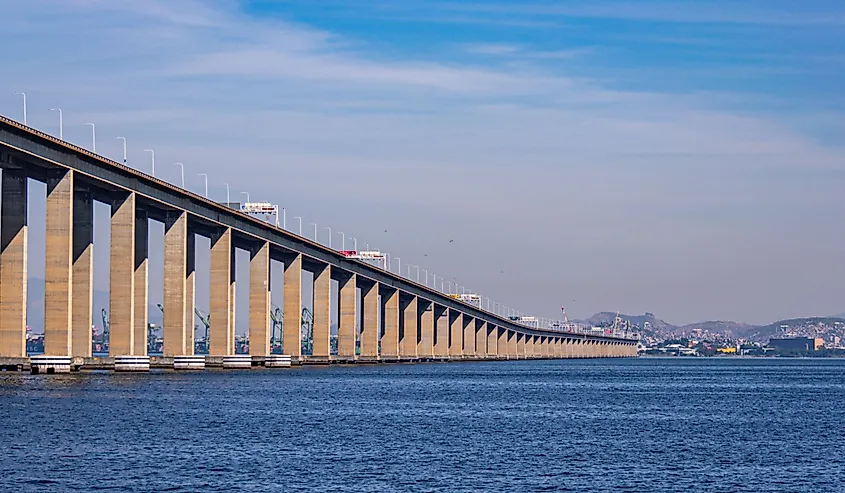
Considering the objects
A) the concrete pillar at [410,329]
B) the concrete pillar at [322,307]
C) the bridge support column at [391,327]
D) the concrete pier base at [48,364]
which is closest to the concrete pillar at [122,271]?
the concrete pier base at [48,364]

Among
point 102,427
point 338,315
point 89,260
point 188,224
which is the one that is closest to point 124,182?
point 89,260

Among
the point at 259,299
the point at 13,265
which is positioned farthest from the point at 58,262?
the point at 259,299

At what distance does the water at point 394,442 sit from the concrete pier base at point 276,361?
160 feet

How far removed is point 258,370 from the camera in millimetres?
125625

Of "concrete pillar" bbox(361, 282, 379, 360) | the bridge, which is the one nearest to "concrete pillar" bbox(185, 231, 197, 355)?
the bridge

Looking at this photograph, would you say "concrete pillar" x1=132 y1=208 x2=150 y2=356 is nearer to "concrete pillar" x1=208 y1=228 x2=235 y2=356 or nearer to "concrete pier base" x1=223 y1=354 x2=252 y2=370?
"concrete pillar" x1=208 y1=228 x2=235 y2=356

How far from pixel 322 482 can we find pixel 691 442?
61.8 feet

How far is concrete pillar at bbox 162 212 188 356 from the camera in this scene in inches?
4262

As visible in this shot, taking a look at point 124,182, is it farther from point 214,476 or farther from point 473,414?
point 214,476

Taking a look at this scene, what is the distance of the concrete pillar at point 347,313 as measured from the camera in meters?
164

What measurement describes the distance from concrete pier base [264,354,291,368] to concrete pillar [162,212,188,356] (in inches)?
854

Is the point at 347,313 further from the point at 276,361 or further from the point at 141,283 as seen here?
the point at 141,283

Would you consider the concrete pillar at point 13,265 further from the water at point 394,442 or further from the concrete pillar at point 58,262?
the water at point 394,442

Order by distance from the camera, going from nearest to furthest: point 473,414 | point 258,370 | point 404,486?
point 404,486 < point 473,414 < point 258,370
